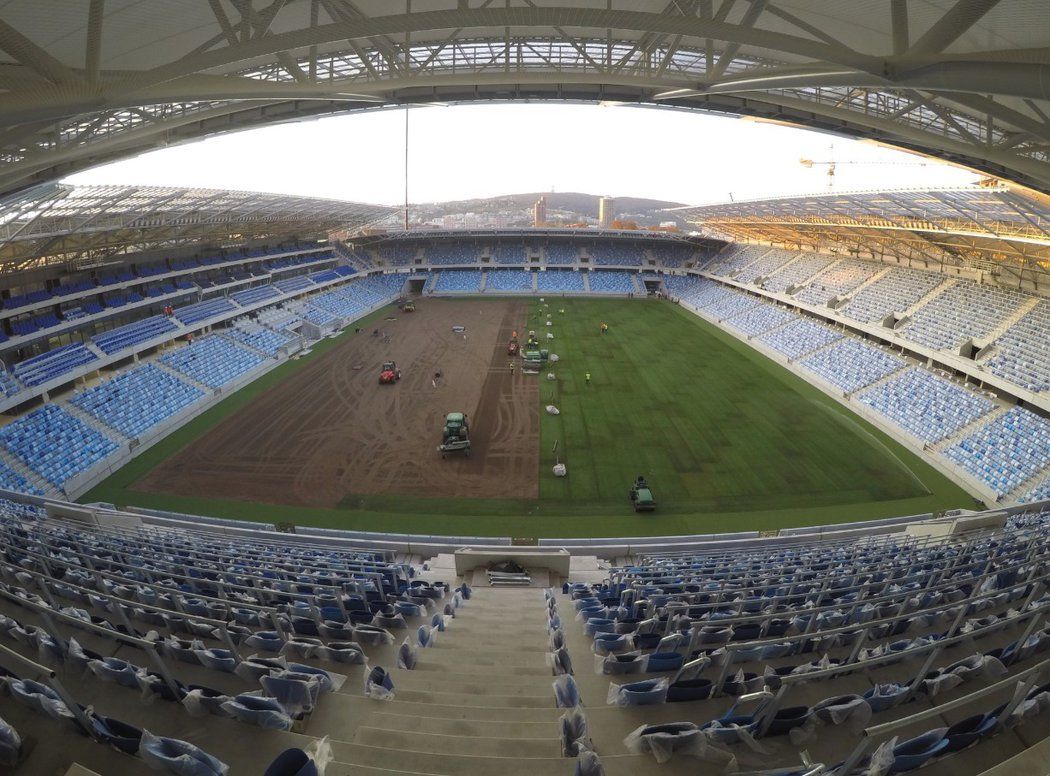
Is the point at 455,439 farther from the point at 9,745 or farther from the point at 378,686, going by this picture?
the point at 9,745

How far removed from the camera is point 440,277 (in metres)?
56.6

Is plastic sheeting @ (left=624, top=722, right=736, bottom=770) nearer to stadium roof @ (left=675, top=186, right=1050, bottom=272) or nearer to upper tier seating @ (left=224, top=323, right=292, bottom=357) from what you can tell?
stadium roof @ (left=675, top=186, right=1050, bottom=272)

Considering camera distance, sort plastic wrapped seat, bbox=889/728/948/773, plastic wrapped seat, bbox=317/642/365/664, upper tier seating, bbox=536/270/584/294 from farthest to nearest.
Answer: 1. upper tier seating, bbox=536/270/584/294
2. plastic wrapped seat, bbox=317/642/365/664
3. plastic wrapped seat, bbox=889/728/948/773

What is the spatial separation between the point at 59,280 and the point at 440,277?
35900 mm

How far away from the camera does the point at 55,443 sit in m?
17.8

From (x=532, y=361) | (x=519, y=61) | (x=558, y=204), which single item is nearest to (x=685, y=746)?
(x=519, y=61)

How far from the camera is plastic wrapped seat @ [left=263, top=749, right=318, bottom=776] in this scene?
2.65m

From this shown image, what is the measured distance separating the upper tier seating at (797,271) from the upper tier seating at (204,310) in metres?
45.5

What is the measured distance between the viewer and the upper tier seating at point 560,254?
197 feet

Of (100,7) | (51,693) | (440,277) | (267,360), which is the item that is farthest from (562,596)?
(440,277)

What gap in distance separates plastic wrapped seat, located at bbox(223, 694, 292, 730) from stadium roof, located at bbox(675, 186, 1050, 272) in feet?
72.2

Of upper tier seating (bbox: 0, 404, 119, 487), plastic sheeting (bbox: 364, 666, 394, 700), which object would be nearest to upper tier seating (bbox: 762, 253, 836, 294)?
plastic sheeting (bbox: 364, 666, 394, 700)

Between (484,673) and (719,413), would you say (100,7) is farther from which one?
(719,413)

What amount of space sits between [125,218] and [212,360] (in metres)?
8.70
